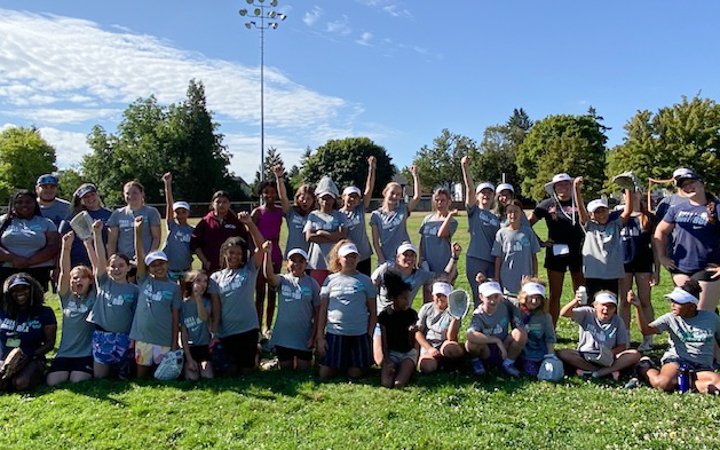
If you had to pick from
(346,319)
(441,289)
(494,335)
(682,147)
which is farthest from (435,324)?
(682,147)

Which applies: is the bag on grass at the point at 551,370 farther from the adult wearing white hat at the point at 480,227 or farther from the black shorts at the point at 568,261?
the black shorts at the point at 568,261

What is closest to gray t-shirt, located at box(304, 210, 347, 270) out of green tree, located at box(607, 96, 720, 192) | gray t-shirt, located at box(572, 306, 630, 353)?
gray t-shirt, located at box(572, 306, 630, 353)

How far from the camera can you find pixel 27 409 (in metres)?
5.64

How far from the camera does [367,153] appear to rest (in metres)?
72.4

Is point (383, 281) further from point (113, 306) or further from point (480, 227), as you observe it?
point (113, 306)

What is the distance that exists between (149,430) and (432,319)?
3.30 meters

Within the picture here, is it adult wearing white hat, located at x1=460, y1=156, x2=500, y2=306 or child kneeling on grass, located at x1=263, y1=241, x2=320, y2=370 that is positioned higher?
adult wearing white hat, located at x1=460, y1=156, x2=500, y2=306

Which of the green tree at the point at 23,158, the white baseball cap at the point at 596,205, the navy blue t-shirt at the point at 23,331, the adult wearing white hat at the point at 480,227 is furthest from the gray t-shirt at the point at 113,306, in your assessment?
the green tree at the point at 23,158

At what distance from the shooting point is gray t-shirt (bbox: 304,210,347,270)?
7.32 meters

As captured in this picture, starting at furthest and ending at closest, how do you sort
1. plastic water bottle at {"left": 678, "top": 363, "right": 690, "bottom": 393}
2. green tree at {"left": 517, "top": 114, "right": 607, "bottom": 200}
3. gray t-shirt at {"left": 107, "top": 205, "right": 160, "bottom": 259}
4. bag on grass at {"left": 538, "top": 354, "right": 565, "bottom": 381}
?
green tree at {"left": 517, "top": 114, "right": 607, "bottom": 200} → gray t-shirt at {"left": 107, "top": 205, "right": 160, "bottom": 259} → bag on grass at {"left": 538, "top": 354, "right": 565, "bottom": 381} → plastic water bottle at {"left": 678, "top": 363, "right": 690, "bottom": 393}

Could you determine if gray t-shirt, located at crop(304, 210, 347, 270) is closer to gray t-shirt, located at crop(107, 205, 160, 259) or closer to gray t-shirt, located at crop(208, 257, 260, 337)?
gray t-shirt, located at crop(208, 257, 260, 337)

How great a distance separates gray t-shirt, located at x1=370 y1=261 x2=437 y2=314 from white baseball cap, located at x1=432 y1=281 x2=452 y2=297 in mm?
296

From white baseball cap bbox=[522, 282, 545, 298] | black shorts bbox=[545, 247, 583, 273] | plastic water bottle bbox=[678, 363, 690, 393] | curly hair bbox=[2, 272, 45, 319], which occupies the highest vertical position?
black shorts bbox=[545, 247, 583, 273]

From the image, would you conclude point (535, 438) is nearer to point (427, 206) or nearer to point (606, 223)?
point (606, 223)
